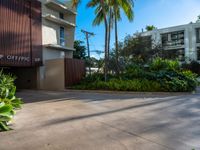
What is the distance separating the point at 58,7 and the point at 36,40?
4.31m

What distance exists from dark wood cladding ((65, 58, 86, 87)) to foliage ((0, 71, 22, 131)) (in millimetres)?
7756

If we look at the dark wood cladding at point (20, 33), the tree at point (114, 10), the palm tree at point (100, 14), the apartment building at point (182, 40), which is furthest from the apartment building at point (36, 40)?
the apartment building at point (182, 40)

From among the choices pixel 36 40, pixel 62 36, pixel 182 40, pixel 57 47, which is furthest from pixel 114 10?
pixel 182 40

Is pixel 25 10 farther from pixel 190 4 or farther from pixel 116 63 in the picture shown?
pixel 190 4

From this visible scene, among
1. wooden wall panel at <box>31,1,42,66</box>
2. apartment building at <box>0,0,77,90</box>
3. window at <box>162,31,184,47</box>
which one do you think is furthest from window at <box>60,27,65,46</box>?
window at <box>162,31,184,47</box>

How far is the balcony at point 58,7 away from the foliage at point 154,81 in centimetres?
737

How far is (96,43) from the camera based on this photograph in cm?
2817

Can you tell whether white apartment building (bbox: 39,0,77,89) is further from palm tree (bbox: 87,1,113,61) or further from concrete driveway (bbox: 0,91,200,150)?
concrete driveway (bbox: 0,91,200,150)

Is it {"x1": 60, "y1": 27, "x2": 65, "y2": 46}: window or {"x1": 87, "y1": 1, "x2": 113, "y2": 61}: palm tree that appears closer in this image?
{"x1": 87, "y1": 1, "x2": 113, "y2": 61}: palm tree

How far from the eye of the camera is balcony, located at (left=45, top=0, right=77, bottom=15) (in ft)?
55.5

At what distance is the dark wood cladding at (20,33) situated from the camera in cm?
Result: 1286

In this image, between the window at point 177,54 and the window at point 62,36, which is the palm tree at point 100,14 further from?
the window at point 177,54

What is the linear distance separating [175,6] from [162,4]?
864 mm

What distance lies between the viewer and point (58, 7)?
1792 centimetres
